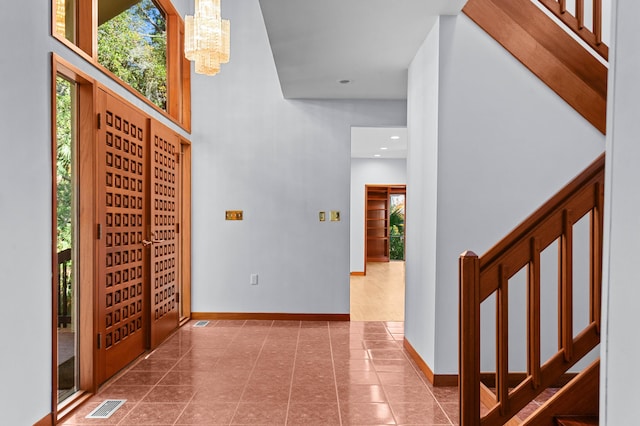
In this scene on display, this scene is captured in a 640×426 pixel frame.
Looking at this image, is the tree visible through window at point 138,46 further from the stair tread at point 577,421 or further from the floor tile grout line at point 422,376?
the stair tread at point 577,421

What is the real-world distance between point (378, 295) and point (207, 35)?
16.1 ft

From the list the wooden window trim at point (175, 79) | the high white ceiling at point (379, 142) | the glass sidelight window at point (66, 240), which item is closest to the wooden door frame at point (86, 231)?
the glass sidelight window at point (66, 240)

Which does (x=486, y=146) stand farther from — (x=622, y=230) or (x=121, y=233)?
(x=121, y=233)

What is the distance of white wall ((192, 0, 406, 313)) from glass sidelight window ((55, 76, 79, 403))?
229 centimetres

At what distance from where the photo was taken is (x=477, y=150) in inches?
125

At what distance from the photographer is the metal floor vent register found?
2.71m

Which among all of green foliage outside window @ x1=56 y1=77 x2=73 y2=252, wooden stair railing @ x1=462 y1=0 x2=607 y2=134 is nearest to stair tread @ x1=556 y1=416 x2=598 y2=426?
wooden stair railing @ x1=462 y1=0 x2=607 y2=134

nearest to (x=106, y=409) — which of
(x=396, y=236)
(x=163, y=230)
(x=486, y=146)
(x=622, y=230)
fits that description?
(x=163, y=230)

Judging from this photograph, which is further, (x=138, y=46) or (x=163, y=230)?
(x=163, y=230)

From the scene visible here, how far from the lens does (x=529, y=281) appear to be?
6.71 feet

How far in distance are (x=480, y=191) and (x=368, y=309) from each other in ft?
10.5

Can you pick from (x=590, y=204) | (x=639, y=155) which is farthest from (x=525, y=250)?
(x=639, y=155)

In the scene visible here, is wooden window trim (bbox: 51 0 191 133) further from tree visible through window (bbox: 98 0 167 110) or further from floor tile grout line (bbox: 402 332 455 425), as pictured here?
floor tile grout line (bbox: 402 332 455 425)

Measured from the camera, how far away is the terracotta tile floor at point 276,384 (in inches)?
106
